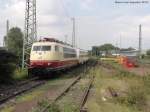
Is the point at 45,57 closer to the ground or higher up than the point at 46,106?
higher up

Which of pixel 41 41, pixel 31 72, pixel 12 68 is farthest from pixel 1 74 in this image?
pixel 41 41

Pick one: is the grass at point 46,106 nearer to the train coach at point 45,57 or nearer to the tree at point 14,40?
the train coach at point 45,57

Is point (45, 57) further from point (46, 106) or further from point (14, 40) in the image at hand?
point (14, 40)

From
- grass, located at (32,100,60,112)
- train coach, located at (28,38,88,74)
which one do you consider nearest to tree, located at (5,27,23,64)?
train coach, located at (28,38,88,74)

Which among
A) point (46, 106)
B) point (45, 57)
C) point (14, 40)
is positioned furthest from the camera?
point (14, 40)

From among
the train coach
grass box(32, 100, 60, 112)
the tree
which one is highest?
the tree

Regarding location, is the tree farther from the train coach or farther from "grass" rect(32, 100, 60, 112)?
"grass" rect(32, 100, 60, 112)

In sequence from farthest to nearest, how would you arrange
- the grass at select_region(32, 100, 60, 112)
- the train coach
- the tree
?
the tree
the train coach
the grass at select_region(32, 100, 60, 112)

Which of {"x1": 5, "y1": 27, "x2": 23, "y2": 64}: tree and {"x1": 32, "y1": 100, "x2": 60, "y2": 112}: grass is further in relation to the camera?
{"x1": 5, "y1": 27, "x2": 23, "y2": 64}: tree

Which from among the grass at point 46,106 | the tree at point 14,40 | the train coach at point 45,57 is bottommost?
the grass at point 46,106

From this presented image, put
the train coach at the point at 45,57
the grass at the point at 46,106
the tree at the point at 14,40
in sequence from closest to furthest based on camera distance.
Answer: the grass at the point at 46,106, the train coach at the point at 45,57, the tree at the point at 14,40

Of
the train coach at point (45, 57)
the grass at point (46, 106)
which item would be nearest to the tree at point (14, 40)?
the train coach at point (45, 57)

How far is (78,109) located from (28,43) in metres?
24.1

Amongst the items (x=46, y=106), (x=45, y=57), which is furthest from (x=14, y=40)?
(x=46, y=106)
